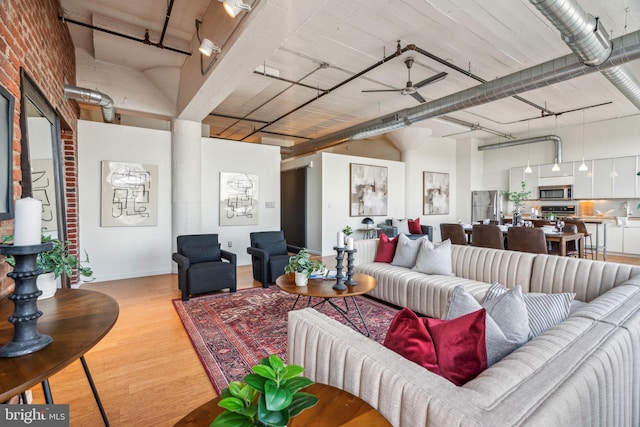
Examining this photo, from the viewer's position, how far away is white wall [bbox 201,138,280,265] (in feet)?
19.2

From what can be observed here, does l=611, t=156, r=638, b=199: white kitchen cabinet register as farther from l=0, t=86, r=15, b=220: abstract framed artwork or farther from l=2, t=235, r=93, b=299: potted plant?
l=0, t=86, r=15, b=220: abstract framed artwork

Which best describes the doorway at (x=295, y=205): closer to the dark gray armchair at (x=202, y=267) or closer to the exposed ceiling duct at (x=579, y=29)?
the dark gray armchair at (x=202, y=267)

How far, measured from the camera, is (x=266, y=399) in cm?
64

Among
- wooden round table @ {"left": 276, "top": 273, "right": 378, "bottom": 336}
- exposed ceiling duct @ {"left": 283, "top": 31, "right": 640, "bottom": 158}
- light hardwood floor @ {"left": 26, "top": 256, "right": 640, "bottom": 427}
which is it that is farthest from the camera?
exposed ceiling duct @ {"left": 283, "top": 31, "right": 640, "bottom": 158}

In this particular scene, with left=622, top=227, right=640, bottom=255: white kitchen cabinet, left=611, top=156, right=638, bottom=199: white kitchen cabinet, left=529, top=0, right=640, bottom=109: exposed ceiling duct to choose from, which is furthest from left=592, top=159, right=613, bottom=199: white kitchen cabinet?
left=529, top=0, right=640, bottom=109: exposed ceiling duct

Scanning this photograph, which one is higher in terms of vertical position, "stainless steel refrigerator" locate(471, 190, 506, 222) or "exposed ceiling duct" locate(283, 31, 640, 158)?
"exposed ceiling duct" locate(283, 31, 640, 158)

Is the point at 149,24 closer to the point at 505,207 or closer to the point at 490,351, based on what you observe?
the point at 490,351

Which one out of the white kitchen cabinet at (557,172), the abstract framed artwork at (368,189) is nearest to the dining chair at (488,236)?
the abstract framed artwork at (368,189)

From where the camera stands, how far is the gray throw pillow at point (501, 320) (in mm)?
1168

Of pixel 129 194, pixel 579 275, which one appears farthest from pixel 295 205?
pixel 579 275

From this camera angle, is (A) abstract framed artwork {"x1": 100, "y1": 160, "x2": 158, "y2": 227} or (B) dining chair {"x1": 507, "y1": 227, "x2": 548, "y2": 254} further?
(A) abstract framed artwork {"x1": 100, "y1": 160, "x2": 158, "y2": 227}

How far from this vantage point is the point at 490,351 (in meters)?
1.16

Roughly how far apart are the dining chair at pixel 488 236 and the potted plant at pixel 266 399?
197 inches

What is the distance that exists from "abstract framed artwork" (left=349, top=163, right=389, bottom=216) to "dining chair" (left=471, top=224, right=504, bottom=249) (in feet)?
10.8
